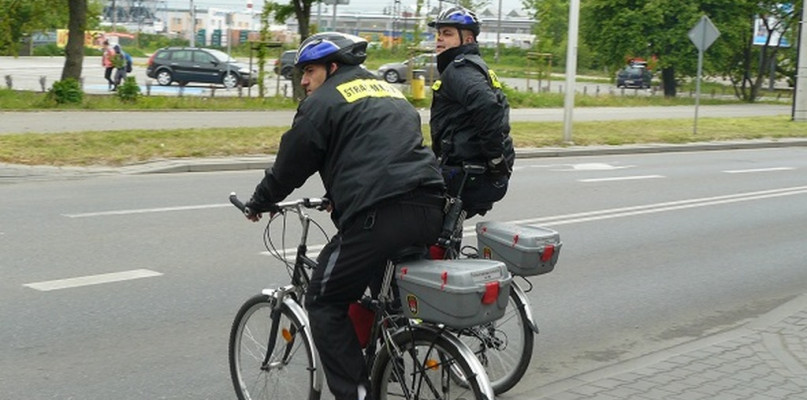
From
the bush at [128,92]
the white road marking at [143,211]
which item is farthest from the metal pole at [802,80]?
Answer: the white road marking at [143,211]

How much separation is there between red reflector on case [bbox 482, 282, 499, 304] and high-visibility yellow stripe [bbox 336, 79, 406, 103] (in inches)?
32.0

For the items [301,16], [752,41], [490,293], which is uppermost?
[301,16]

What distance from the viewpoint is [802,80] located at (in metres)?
36.9

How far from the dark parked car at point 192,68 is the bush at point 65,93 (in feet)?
58.0

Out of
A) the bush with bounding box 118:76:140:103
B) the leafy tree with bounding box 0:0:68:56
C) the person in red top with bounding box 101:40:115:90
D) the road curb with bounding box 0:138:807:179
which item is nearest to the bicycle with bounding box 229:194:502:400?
the road curb with bounding box 0:138:807:179

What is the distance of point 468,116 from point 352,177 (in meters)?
2.00

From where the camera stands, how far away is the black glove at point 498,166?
20.6 ft

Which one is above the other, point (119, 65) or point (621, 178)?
point (119, 65)

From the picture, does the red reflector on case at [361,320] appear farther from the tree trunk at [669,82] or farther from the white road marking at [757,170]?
the tree trunk at [669,82]

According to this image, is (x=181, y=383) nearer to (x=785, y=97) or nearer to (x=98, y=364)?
(x=98, y=364)

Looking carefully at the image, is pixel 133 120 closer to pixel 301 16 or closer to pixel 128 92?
pixel 128 92

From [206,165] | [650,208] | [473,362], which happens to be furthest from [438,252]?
[206,165]

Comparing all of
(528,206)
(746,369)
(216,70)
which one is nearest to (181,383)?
(746,369)

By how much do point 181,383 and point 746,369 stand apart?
9.85ft
